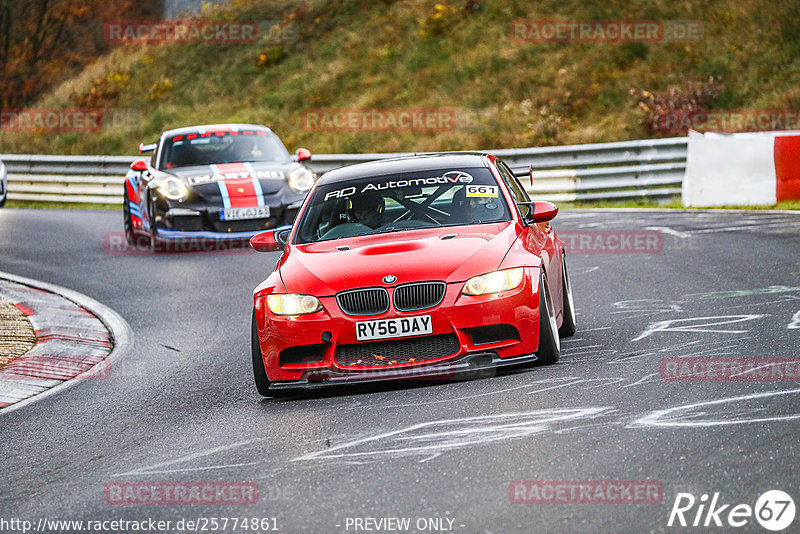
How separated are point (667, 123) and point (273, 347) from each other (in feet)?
78.0

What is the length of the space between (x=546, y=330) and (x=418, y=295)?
2.76 feet

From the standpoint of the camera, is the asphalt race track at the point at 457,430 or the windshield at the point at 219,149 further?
the windshield at the point at 219,149

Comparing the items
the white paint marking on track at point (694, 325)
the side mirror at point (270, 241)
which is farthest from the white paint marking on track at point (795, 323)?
the side mirror at point (270, 241)

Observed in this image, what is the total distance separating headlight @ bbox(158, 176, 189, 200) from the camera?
1541 centimetres

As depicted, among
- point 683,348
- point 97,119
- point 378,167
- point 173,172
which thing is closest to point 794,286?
point 683,348

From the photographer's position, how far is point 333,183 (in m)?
8.71

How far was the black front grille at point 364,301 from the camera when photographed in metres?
7.01

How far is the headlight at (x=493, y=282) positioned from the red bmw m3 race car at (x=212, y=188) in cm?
827

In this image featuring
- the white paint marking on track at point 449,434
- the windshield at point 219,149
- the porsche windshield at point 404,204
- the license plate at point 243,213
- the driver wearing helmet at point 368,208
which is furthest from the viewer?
the windshield at point 219,149

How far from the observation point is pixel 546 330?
285 inches

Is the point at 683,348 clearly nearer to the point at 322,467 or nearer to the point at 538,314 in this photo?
the point at 538,314

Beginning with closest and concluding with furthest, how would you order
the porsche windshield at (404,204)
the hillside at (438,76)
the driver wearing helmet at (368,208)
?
the porsche windshield at (404,204)
the driver wearing helmet at (368,208)
the hillside at (438,76)

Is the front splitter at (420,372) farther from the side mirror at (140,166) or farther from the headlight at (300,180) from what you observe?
the side mirror at (140,166)

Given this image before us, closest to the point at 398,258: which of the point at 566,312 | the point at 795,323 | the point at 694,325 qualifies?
the point at 566,312
